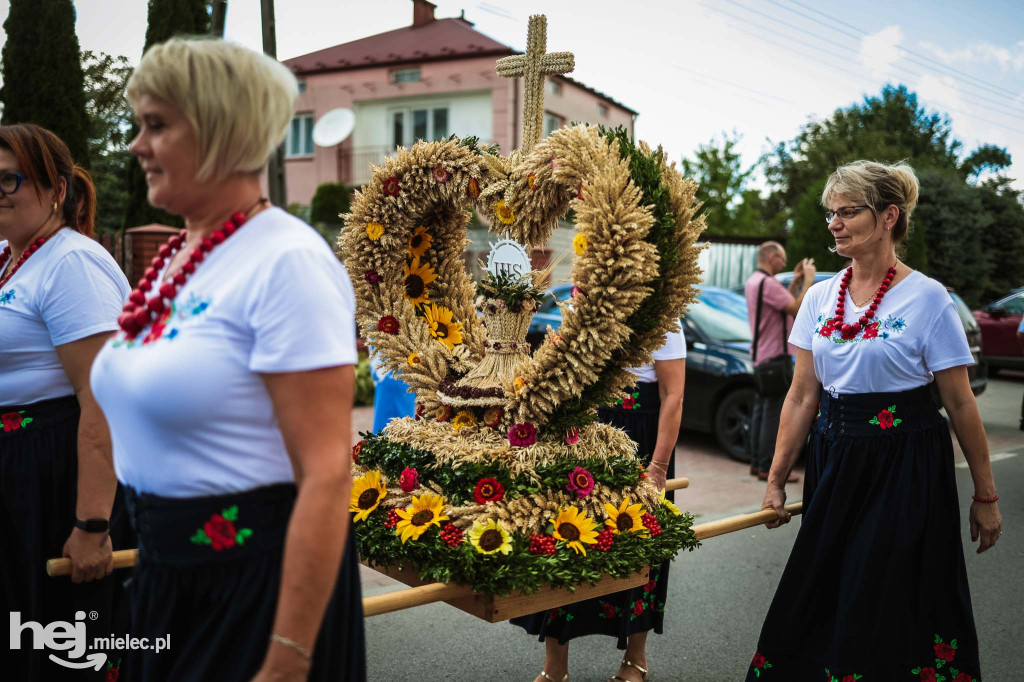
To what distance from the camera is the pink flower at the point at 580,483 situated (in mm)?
2699

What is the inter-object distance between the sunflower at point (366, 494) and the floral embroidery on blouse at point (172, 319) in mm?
1210

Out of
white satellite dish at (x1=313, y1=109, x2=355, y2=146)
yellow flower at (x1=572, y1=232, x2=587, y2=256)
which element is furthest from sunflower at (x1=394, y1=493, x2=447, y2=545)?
white satellite dish at (x1=313, y1=109, x2=355, y2=146)

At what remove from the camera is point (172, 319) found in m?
1.61

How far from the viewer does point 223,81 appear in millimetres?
1572

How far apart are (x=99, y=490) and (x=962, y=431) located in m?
2.93

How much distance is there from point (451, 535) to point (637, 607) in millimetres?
1650

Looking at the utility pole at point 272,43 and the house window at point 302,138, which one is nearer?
the utility pole at point 272,43

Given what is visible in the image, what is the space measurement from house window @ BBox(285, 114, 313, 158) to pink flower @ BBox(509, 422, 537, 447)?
25722 millimetres

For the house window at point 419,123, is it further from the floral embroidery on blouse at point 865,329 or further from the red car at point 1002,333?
the floral embroidery on blouse at point 865,329

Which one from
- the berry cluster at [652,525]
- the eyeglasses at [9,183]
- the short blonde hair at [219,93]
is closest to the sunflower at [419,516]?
the berry cluster at [652,525]

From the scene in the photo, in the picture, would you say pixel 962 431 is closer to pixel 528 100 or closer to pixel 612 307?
pixel 612 307

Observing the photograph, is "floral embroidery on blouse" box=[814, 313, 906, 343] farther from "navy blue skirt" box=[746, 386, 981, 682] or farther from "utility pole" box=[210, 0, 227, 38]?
"utility pole" box=[210, 0, 227, 38]

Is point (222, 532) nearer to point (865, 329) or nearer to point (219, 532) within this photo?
point (219, 532)

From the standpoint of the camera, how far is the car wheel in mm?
8570
